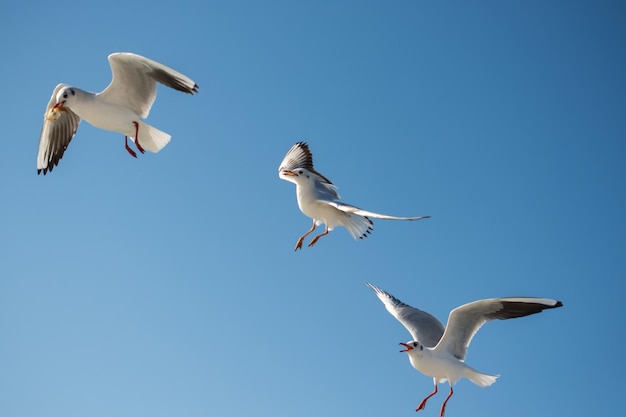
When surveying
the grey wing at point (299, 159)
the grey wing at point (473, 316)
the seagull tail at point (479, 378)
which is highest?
the grey wing at point (299, 159)

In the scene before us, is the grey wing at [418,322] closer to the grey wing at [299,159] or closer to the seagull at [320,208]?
the seagull at [320,208]

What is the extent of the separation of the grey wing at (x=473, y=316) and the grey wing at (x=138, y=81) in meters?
4.05

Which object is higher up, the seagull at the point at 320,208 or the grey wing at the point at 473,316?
the seagull at the point at 320,208

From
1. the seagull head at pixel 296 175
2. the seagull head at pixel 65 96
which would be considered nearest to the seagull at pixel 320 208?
the seagull head at pixel 296 175

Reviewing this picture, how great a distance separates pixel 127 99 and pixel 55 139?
1558 mm

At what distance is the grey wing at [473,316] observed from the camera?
8.88m

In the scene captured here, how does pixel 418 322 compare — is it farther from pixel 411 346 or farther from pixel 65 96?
pixel 65 96

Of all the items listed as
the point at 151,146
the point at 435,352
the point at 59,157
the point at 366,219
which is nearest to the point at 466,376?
the point at 435,352

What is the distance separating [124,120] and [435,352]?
465cm

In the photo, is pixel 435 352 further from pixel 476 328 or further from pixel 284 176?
pixel 284 176

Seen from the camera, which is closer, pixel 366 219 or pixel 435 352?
pixel 435 352

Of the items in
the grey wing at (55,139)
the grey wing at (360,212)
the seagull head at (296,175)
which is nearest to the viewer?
the grey wing at (360,212)

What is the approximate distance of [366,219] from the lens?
395 inches

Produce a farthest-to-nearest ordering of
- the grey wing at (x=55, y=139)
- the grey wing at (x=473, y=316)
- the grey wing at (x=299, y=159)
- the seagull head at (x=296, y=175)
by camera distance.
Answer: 1. the grey wing at (x=299, y=159)
2. the grey wing at (x=55, y=139)
3. the seagull head at (x=296, y=175)
4. the grey wing at (x=473, y=316)
